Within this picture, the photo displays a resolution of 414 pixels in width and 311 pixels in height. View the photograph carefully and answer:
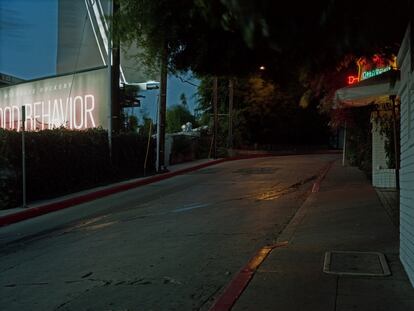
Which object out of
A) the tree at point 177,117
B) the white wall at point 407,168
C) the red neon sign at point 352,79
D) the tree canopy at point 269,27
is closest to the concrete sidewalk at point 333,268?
the white wall at point 407,168

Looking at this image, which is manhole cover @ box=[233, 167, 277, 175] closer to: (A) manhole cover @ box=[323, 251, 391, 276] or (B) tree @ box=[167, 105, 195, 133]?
(A) manhole cover @ box=[323, 251, 391, 276]

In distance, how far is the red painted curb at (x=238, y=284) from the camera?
20.0 ft

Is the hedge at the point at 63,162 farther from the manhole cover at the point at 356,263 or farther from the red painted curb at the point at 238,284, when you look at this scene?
the manhole cover at the point at 356,263

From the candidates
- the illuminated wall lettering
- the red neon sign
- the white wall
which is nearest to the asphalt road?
the white wall

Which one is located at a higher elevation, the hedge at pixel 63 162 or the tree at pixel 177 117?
the tree at pixel 177 117

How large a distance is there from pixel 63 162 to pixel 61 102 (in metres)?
10.9

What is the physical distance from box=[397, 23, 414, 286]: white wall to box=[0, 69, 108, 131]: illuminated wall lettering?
19055 mm

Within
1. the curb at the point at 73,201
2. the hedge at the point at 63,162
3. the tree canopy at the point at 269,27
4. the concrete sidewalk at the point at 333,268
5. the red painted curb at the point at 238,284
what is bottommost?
the curb at the point at 73,201

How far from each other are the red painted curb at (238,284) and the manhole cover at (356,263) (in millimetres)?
882

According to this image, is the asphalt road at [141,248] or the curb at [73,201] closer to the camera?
the asphalt road at [141,248]

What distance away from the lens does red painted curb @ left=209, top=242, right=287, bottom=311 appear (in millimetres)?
6109

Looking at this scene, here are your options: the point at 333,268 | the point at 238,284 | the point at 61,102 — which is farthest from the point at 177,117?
the point at 238,284

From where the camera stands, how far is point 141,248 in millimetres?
9609

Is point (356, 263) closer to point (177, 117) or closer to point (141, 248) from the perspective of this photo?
point (141, 248)
